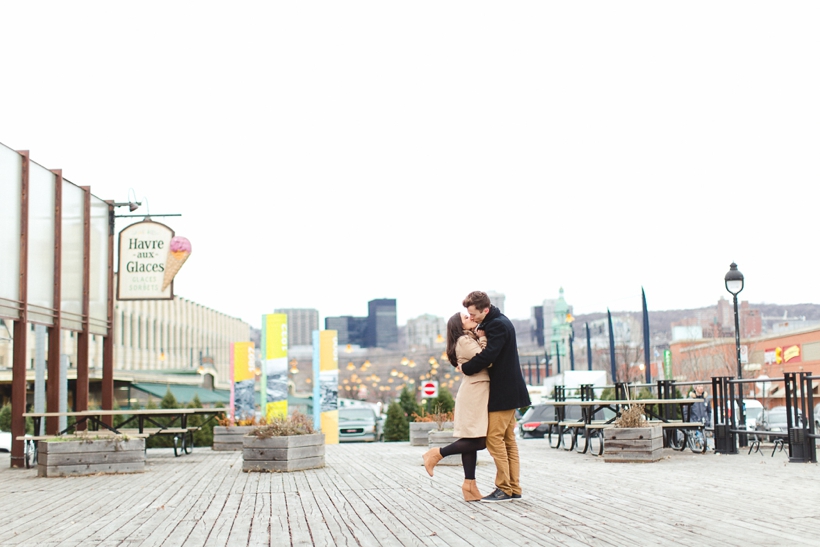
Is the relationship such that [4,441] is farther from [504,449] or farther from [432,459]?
[504,449]

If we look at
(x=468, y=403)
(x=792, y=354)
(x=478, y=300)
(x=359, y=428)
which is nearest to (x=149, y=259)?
(x=478, y=300)

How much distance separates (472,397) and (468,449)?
0.45 m

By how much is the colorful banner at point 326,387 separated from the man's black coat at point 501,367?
78.3ft

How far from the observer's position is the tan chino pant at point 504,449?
27.2 ft

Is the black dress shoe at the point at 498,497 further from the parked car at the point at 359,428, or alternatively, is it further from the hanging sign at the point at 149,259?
the parked car at the point at 359,428

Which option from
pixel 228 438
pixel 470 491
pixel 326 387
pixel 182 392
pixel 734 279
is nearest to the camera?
pixel 470 491

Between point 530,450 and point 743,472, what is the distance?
22.9 ft

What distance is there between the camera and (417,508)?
8.11 m

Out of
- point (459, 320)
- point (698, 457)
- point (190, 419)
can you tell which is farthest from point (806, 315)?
point (459, 320)

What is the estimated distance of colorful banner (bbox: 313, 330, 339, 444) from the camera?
32.8 metres

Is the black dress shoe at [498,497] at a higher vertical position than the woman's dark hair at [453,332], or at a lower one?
lower

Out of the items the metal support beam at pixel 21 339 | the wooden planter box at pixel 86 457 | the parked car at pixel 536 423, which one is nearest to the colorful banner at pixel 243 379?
the parked car at pixel 536 423

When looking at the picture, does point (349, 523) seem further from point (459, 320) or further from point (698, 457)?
point (698, 457)

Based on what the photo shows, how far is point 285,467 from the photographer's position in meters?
12.6
